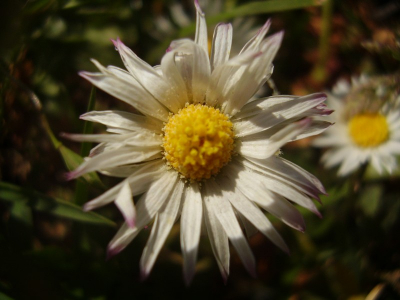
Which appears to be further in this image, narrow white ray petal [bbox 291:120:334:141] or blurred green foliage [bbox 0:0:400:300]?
blurred green foliage [bbox 0:0:400:300]

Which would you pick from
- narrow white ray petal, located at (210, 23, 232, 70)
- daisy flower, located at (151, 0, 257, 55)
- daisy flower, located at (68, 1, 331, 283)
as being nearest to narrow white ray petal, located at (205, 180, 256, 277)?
daisy flower, located at (68, 1, 331, 283)

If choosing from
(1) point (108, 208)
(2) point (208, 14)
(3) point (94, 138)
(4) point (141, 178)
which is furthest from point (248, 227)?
(2) point (208, 14)

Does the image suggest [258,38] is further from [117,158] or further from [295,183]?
[117,158]

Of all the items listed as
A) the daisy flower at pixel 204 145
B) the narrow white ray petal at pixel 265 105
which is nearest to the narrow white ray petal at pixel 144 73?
the daisy flower at pixel 204 145

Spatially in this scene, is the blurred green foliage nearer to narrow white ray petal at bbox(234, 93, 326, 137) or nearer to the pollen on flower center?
the pollen on flower center

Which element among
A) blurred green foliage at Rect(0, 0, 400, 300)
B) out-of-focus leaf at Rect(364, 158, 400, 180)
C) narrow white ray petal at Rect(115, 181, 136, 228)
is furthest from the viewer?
out-of-focus leaf at Rect(364, 158, 400, 180)

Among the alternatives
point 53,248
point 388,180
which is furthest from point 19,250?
point 388,180
